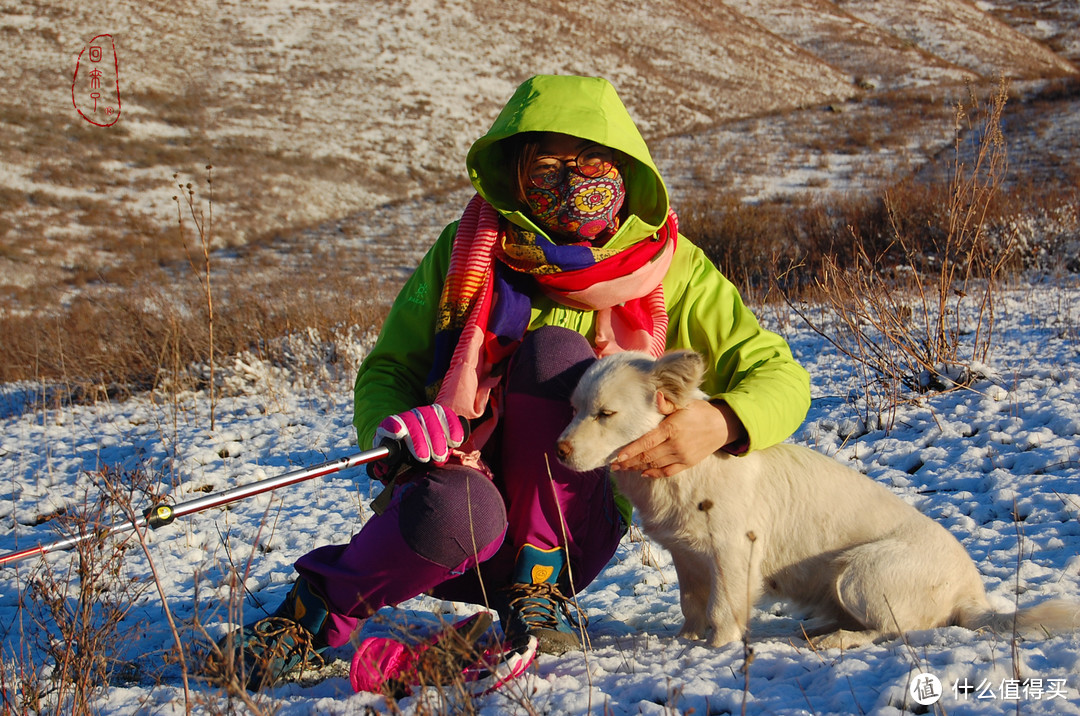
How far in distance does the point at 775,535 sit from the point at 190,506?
1840 millimetres

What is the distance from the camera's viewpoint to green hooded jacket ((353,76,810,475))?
7.98ft

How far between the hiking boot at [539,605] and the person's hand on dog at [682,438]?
0.40 meters

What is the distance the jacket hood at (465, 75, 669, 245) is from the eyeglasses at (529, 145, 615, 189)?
10cm

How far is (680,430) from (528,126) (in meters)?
1.15

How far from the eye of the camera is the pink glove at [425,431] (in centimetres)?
212

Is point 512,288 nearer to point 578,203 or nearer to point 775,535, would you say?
point 578,203

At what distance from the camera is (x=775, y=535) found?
2.43 metres

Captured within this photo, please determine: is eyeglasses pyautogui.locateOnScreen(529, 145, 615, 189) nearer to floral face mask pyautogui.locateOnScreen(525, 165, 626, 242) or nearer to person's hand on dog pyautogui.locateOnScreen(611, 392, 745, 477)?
floral face mask pyautogui.locateOnScreen(525, 165, 626, 242)

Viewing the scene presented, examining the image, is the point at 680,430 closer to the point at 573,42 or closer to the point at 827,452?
the point at 827,452

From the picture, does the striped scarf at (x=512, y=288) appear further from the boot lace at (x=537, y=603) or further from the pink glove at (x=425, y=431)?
the boot lace at (x=537, y=603)

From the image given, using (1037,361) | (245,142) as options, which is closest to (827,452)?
(1037,361)

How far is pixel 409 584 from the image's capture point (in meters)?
2.23

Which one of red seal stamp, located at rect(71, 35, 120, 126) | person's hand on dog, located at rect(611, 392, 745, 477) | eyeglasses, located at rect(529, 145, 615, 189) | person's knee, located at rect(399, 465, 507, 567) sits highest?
red seal stamp, located at rect(71, 35, 120, 126)

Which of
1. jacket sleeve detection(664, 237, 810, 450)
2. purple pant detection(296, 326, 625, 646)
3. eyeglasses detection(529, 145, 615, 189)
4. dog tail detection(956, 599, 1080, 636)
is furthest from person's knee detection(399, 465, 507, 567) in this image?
dog tail detection(956, 599, 1080, 636)
